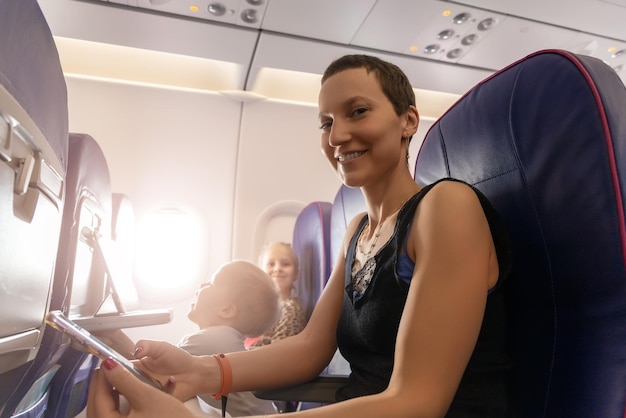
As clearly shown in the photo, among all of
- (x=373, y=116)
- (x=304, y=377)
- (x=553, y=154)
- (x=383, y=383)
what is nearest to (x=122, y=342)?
(x=304, y=377)

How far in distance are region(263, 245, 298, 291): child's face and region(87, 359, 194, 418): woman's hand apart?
72.3 inches

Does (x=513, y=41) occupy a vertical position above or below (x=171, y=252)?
above

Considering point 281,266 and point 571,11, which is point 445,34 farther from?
point 281,266

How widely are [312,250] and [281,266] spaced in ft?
1.22

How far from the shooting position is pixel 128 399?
2.36ft

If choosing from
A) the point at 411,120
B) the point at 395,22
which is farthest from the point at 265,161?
the point at 411,120

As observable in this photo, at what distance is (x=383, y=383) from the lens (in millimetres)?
908

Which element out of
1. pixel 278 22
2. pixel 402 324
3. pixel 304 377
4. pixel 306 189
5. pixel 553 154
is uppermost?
pixel 278 22

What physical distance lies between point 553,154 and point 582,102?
93 millimetres

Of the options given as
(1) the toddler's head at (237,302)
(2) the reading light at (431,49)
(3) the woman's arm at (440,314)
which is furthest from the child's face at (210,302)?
(2) the reading light at (431,49)

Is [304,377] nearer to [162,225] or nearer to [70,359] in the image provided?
[70,359]

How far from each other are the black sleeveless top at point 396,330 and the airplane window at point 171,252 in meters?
→ 1.92

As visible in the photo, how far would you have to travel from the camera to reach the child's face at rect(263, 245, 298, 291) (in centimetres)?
257

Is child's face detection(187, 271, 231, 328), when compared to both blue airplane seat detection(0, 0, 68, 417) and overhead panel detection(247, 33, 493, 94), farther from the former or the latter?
overhead panel detection(247, 33, 493, 94)
